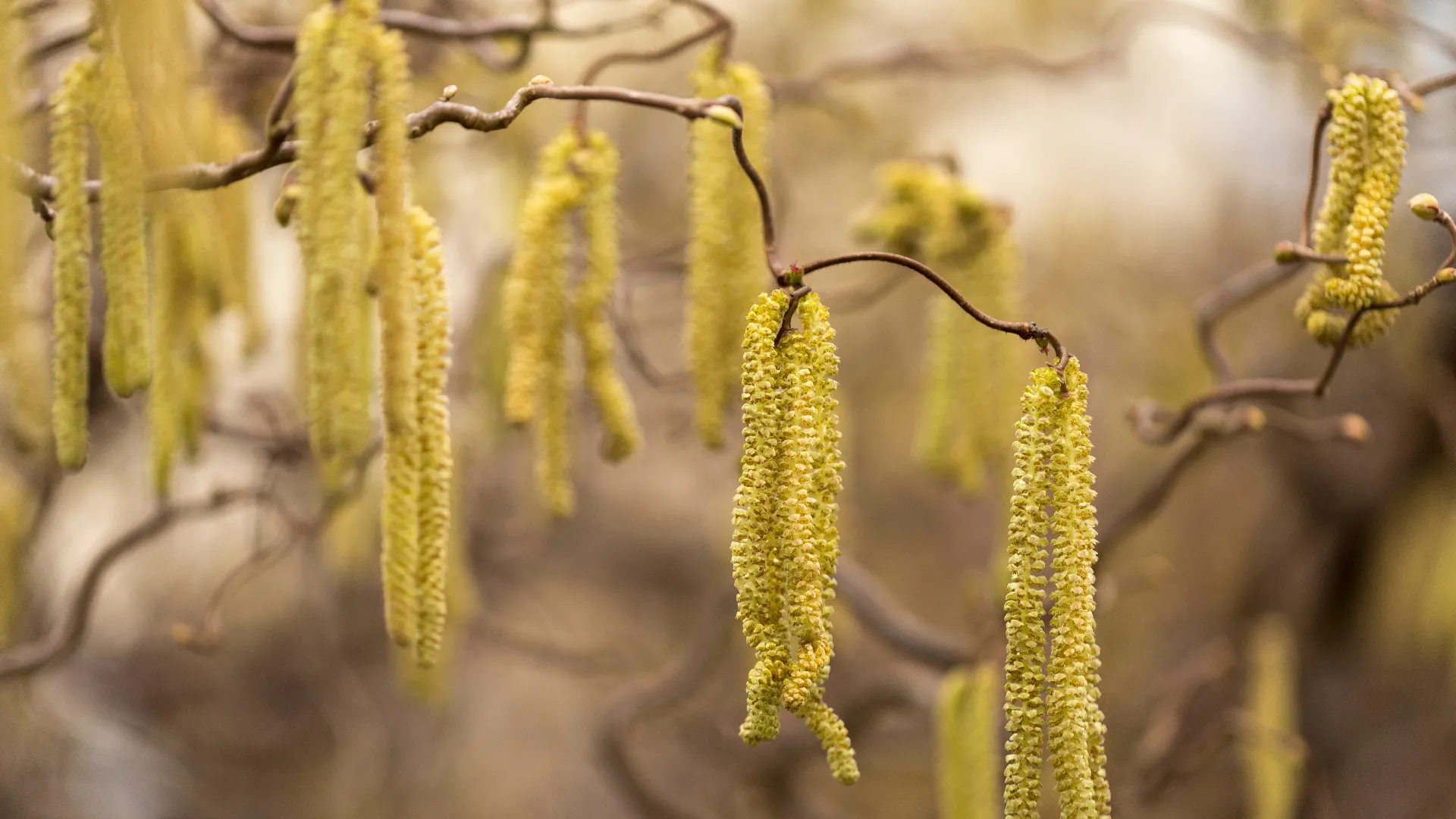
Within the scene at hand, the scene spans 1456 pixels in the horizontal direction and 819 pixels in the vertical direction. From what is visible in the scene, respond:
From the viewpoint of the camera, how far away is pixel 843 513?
2.47 metres

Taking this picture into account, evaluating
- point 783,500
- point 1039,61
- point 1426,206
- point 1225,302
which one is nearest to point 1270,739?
point 1225,302

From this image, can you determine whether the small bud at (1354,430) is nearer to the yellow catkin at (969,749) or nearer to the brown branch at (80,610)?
the yellow catkin at (969,749)

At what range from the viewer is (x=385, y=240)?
2.38 feet

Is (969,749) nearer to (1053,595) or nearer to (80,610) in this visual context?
(1053,595)

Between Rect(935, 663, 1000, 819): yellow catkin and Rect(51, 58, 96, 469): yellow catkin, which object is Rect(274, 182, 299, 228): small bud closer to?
Rect(51, 58, 96, 469): yellow catkin

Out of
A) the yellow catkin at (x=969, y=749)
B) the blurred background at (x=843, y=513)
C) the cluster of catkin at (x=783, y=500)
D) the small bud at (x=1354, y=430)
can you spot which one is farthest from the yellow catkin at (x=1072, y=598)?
the blurred background at (x=843, y=513)

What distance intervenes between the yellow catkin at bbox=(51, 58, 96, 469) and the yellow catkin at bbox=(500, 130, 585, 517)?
1.10 ft

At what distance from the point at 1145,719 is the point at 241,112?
2835mm

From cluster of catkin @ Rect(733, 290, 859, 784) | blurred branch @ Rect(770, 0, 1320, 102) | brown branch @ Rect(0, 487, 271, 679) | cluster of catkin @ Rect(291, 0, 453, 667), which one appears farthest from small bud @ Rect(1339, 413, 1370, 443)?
brown branch @ Rect(0, 487, 271, 679)

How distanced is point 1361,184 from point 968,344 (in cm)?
62

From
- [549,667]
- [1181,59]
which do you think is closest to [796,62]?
[1181,59]

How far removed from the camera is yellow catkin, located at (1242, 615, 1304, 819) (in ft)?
6.40

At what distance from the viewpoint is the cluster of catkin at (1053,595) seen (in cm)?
82

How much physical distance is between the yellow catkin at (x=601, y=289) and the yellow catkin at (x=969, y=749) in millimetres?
557
